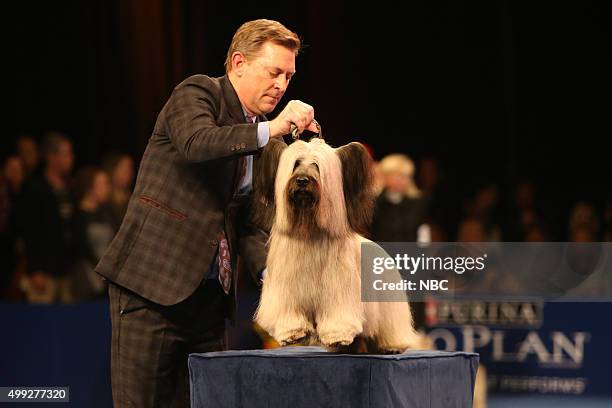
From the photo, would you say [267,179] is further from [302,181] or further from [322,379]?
[322,379]

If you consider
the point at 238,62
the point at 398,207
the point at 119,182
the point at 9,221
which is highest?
the point at 119,182

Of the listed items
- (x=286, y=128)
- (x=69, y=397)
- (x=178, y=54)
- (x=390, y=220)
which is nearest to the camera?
(x=286, y=128)

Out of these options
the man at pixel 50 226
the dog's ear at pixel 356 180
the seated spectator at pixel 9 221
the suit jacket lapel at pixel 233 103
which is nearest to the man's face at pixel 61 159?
the man at pixel 50 226

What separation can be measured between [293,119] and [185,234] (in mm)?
544

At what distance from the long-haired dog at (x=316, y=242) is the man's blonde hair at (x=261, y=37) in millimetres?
304

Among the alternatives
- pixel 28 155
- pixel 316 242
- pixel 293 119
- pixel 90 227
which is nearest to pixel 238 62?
pixel 293 119

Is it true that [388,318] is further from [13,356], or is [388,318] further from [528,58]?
[528,58]

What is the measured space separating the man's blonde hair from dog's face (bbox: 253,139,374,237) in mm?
299

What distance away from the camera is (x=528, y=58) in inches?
331

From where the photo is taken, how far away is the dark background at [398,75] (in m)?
6.81

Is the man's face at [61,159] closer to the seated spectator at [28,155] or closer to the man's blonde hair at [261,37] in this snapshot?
the seated spectator at [28,155]

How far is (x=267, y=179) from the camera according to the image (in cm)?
287

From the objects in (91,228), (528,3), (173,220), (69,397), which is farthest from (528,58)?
(173,220)

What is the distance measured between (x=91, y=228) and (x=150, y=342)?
298 centimetres
